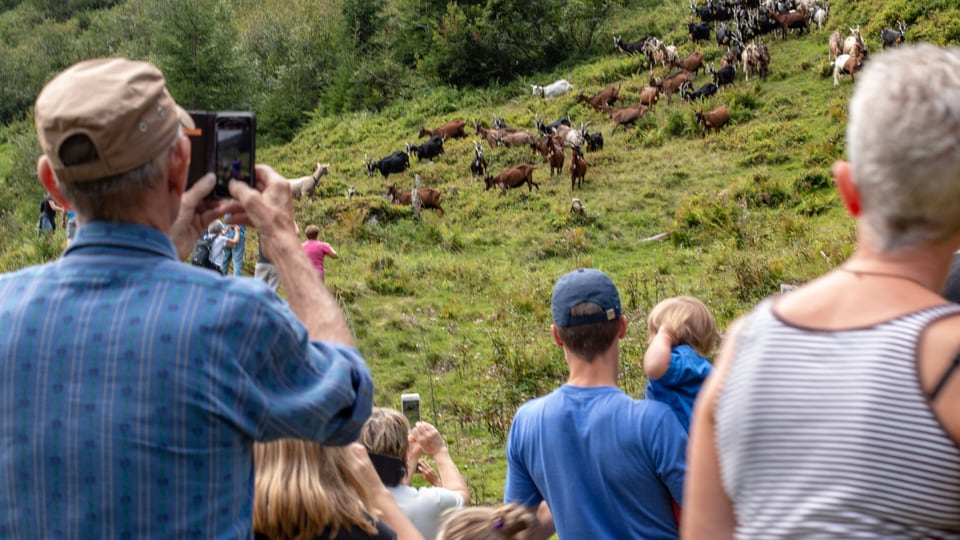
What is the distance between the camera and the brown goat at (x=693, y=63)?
25766 mm

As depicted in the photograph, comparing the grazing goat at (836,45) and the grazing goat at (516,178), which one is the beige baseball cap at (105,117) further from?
the grazing goat at (836,45)

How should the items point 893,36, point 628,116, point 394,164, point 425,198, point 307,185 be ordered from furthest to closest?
point 394,164
point 628,116
point 307,185
point 893,36
point 425,198

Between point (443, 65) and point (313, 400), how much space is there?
105 ft

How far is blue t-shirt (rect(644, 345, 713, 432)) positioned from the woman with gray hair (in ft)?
6.63

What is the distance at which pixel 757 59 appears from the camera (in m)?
23.4

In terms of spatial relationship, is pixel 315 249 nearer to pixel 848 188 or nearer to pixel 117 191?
pixel 117 191

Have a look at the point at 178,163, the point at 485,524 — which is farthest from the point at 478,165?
the point at 178,163

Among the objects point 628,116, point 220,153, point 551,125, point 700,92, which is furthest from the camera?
point 551,125

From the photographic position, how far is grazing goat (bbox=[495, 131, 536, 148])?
78.9 ft

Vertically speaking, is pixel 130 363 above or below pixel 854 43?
above

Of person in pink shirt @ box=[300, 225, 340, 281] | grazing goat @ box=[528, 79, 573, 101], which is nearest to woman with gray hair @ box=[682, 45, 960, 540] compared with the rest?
person in pink shirt @ box=[300, 225, 340, 281]

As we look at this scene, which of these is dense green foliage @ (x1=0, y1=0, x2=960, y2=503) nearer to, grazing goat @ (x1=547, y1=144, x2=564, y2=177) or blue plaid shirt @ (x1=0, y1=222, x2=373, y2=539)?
grazing goat @ (x1=547, y1=144, x2=564, y2=177)

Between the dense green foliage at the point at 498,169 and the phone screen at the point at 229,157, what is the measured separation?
507cm

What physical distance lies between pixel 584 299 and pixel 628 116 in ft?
67.6
